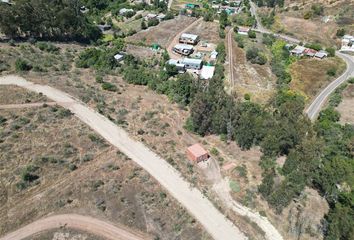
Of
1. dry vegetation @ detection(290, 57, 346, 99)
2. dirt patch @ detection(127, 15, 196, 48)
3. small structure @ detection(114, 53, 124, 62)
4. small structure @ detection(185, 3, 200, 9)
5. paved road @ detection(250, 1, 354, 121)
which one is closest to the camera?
paved road @ detection(250, 1, 354, 121)

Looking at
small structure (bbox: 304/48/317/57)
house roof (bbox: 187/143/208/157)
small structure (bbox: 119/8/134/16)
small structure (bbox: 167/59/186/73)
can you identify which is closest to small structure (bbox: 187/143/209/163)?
house roof (bbox: 187/143/208/157)

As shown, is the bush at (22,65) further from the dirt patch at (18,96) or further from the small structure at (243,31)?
the small structure at (243,31)

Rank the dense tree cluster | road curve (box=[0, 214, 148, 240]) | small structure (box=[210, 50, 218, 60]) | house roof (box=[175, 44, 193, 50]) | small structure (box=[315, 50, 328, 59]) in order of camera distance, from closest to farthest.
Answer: road curve (box=[0, 214, 148, 240]) → the dense tree cluster → small structure (box=[210, 50, 218, 60]) → house roof (box=[175, 44, 193, 50]) → small structure (box=[315, 50, 328, 59])

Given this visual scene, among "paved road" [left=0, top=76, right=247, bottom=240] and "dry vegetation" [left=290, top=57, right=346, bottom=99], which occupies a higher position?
"paved road" [left=0, top=76, right=247, bottom=240]

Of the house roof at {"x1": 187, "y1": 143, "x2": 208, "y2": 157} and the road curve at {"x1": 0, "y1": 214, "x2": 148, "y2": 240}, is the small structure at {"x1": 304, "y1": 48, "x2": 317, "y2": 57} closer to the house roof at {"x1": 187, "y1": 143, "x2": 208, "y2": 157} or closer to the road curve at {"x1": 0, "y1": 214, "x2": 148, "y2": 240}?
the house roof at {"x1": 187, "y1": 143, "x2": 208, "y2": 157}

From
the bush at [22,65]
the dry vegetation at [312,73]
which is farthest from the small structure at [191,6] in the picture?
the bush at [22,65]

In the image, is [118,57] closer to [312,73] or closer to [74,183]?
[74,183]

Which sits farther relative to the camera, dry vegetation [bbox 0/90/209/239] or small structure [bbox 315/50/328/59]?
small structure [bbox 315/50/328/59]
